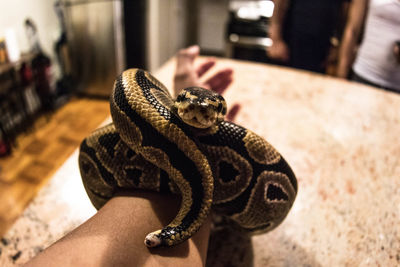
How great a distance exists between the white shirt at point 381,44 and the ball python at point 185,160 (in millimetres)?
1229

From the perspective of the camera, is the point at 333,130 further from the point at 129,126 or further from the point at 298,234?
the point at 129,126

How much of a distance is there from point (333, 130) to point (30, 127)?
95.0 inches

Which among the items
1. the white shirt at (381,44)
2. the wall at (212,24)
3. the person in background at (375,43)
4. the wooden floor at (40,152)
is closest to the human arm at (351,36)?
the person in background at (375,43)

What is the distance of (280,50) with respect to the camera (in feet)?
7.93

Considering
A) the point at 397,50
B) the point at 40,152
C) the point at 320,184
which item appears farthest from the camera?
the point at 40,152

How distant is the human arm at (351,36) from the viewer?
1881mm

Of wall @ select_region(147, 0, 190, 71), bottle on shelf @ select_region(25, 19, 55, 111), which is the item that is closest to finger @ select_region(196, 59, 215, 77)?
bottle on shelf @ select_region(25, 19, 55, 111)

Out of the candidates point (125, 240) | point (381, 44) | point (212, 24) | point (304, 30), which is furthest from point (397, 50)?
point (212, 24)

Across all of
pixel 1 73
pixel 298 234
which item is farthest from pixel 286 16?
pixel 1 73

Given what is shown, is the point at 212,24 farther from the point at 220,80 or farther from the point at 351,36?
the point at 220,80

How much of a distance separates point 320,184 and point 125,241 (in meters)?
0.89

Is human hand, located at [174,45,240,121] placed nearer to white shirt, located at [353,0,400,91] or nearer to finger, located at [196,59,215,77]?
finger, located at [196,59,215,77]

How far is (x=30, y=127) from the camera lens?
266 cm

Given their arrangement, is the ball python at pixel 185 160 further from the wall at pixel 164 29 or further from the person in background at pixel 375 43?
the wall at pixel 164 29
